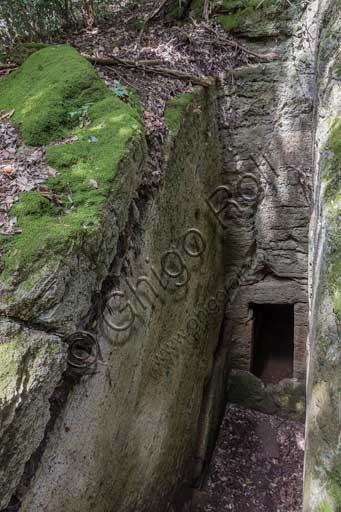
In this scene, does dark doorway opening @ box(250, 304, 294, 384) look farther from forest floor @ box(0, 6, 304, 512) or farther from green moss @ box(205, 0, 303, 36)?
green moss @ box(205, 0, 303, 36)

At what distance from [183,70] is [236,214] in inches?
89.4

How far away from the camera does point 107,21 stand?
19.5ft

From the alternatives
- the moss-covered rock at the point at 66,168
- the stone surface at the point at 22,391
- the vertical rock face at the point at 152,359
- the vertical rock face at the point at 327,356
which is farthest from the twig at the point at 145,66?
the stone surface at the point at 22,391

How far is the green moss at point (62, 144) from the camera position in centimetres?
252

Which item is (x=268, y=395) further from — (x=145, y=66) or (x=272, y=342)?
(x=145, y=66)

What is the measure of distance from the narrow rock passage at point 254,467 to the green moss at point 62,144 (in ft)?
15.0

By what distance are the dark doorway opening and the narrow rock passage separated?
2.68 feet

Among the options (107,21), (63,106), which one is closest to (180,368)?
(63,106)

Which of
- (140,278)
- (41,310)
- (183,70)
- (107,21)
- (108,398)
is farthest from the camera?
(107,21)

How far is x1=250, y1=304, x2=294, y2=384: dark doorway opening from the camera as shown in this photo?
713 cm

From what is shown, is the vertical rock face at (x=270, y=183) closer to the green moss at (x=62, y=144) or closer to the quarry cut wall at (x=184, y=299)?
the quarry cut wall at (x=184, y=299)

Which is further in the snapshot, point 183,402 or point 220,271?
point 220,271

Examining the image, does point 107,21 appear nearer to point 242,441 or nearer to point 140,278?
point 140,278

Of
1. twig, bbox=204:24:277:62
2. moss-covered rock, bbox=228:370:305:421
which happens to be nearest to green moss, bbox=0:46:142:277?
twig, bbox=204:24:277:62
